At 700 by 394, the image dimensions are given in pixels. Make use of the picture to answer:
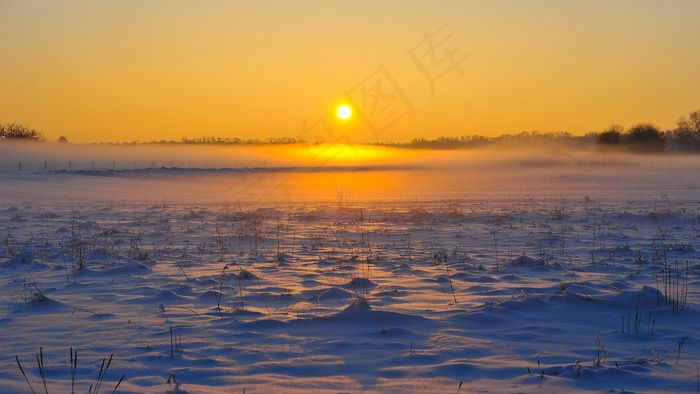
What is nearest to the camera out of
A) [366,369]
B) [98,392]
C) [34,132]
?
[98,392]

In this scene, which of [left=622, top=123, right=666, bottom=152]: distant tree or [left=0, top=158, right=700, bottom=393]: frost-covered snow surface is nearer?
A: [left=0, top=158, right=700, bottom=393]: frost-covered snow surface

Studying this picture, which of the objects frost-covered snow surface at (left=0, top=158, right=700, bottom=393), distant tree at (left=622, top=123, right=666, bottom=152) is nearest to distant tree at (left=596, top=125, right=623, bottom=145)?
distant tree at (left=622, top=123, right=666, bottom=152)

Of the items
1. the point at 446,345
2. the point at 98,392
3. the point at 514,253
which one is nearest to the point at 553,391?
the point at 446,345

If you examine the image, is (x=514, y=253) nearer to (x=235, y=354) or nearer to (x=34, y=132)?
(x=235, y=354)

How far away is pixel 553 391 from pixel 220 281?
6.01m

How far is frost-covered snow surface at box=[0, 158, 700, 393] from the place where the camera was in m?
5.77

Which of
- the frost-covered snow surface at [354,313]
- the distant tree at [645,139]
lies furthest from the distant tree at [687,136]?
the frost-covered snow surface at [354,313]

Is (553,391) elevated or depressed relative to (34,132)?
depressed

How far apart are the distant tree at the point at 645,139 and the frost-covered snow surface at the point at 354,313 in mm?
105072

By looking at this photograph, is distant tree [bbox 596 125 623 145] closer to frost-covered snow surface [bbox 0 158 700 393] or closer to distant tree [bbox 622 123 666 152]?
distant tree [bbox 622 123 666 152]

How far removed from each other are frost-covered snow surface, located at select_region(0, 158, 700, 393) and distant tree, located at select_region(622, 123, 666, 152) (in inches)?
4137

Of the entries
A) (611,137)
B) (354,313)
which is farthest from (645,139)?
(354,313)

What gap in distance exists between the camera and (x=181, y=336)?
7.02m

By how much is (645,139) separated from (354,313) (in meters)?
118
